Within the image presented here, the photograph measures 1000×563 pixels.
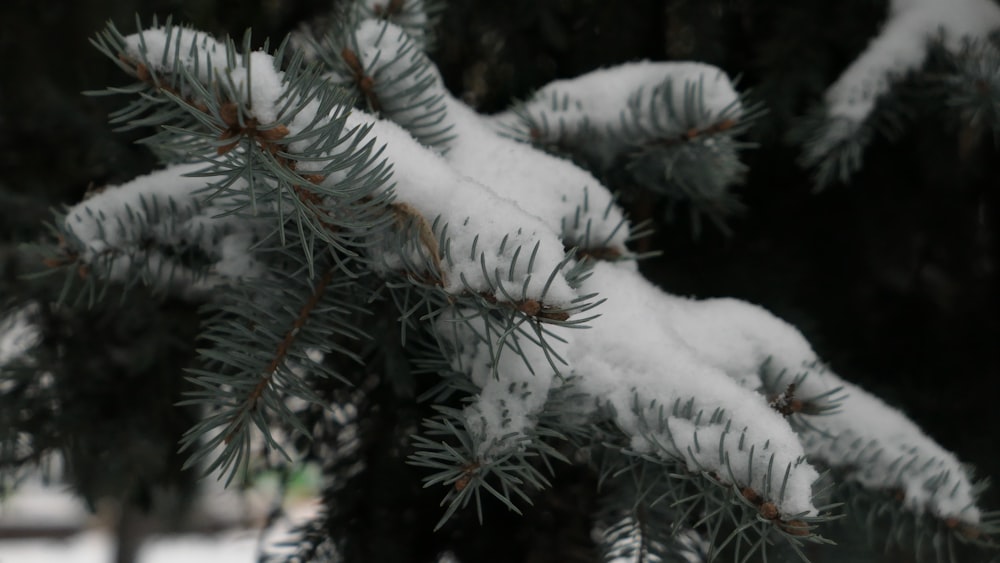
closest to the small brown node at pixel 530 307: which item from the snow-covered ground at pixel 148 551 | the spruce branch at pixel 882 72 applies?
the spruce branch at pixel 882 72

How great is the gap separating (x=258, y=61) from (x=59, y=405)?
0.61 m

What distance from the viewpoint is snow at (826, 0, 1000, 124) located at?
73 cm

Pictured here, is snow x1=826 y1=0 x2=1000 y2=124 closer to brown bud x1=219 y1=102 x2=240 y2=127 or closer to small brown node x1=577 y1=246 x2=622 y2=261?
small brown node x1=577 y1=246 x2=622 y2=261

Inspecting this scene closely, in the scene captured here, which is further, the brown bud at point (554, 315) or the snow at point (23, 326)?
the snow at point (23, 326)

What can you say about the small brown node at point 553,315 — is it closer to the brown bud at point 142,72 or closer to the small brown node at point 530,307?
the small brown node at point 530,307

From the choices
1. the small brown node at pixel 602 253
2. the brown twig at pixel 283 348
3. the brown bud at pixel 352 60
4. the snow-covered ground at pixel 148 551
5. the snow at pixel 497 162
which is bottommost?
the snow-covered ground at pixel 148 551

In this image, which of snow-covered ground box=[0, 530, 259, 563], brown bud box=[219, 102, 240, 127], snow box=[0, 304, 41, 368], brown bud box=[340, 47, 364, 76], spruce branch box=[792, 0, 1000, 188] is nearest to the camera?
brown bud box=[219, 102, 240, 127]

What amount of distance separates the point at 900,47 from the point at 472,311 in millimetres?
504

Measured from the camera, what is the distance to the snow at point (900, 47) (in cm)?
73

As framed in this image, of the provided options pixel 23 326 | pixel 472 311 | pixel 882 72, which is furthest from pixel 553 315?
pixel 23 326

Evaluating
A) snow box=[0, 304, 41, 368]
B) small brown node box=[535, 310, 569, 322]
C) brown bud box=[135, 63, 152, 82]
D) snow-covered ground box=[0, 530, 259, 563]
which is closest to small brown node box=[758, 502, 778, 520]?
small brown node box=[535, 310, 569, 322]

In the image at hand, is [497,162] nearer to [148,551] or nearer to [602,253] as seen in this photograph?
[602,253]

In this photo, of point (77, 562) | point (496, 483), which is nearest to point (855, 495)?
point (496, 483)

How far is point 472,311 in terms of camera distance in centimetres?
52
